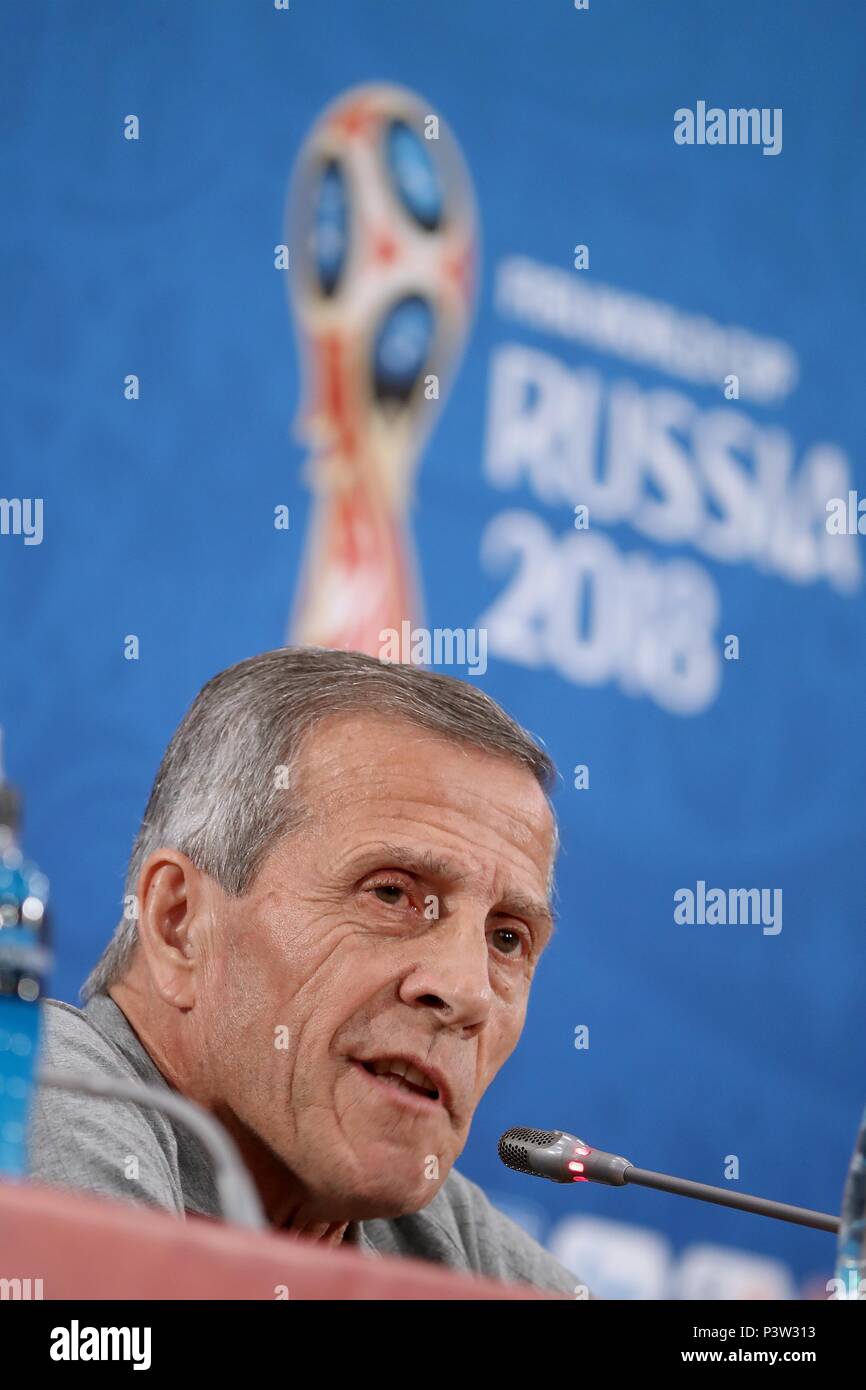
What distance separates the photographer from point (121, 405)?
132 inches

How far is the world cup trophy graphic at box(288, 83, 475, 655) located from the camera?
3359 mm

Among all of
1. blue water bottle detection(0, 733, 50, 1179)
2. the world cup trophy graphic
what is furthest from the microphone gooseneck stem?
the world cup trophy graphic

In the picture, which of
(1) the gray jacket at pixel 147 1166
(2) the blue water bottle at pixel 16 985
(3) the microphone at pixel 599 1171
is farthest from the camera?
(3) the microphone at pixel 599 1171

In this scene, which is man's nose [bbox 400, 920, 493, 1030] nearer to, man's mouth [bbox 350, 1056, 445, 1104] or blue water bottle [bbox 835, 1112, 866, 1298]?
man's mouth [bbox 350, 1056, 445, 1104]

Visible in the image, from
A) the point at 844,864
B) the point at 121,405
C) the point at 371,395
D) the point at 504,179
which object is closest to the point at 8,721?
the point at 121,405

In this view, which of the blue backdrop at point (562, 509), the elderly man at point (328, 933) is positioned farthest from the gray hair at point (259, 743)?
the blue backdrop at point (562, 509)

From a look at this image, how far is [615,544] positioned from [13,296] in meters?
1.32

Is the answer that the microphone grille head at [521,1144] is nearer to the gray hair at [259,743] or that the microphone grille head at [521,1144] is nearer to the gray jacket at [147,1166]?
the gray jacket at [147,1166]

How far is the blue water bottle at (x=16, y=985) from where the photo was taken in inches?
43.9

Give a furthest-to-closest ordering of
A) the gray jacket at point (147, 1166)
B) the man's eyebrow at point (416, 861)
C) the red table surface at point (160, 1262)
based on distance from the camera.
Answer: the man's eyebrow at point (416, 861), the gray jacket at point (147, 1166), the red table surface at point (160, 1262)

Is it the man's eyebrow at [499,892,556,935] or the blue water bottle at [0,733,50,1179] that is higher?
the man's eyebrow at [499,892,556,935]

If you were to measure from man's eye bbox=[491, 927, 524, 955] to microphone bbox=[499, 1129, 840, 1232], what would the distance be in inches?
9.8

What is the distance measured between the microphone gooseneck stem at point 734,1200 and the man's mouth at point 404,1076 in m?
0.23

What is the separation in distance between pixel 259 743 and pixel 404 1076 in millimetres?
404
